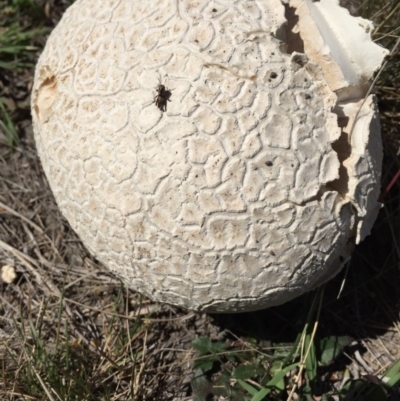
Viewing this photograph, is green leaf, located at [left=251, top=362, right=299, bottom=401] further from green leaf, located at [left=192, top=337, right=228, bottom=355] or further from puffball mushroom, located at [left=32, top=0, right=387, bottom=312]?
puffball mushroom, located at [left=32, top=0, right=387, bottom=312]

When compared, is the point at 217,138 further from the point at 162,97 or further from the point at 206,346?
the point at 206,346

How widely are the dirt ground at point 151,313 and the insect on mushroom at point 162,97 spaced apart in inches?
41.0

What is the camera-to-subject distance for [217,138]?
1544mm

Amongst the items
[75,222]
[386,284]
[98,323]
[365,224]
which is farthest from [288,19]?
[98,323]

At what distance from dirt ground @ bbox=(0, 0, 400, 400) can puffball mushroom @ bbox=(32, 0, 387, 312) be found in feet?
2.22

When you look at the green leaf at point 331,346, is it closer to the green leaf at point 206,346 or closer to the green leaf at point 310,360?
the green leaf at point 310,360

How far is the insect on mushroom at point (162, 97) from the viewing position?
60.9 inches

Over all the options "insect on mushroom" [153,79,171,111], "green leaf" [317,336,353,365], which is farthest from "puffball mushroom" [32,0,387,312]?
"green leaf" [317,336,353,365]

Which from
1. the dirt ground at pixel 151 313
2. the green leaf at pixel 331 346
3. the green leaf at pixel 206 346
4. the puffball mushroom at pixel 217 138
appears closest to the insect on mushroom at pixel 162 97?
the puffball mushroom at pixel 217 138

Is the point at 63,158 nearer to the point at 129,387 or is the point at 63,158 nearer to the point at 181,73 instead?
the point at 181,73

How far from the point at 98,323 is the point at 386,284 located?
137cm

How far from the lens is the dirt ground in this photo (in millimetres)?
2336

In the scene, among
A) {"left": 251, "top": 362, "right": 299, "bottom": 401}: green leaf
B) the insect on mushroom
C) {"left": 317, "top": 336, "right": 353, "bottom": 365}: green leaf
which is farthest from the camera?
{"left": 317, "top": 336, "right": 353, "bottom": 365}: green leaf

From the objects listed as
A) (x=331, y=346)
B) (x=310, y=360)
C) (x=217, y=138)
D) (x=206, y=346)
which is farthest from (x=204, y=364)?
(x=217, y=138)
